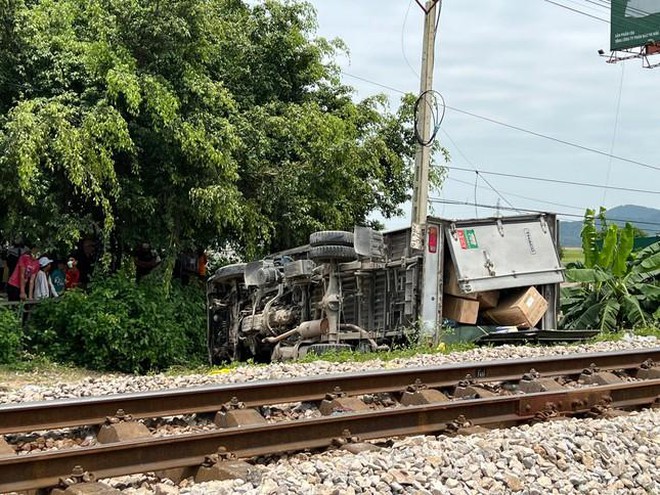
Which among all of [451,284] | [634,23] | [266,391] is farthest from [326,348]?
[634,23]

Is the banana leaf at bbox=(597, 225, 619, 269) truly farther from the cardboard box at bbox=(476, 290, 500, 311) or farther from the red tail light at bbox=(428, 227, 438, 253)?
the red tail light at bbox=(428, 227, 438, 253)

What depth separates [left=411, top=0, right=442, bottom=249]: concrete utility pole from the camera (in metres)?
15.5

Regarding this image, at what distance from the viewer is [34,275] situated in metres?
17.1

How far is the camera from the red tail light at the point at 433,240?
42.6 ft

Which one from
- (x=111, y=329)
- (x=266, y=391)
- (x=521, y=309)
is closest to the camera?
(x=266, y=391)

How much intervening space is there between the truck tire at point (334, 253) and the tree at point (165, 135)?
183 inches

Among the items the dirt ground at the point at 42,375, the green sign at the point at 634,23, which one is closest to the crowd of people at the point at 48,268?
the dirt ground at the point at 42,375

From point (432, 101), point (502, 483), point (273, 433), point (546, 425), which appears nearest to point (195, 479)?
point (273, 433)

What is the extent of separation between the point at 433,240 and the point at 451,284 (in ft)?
2.53

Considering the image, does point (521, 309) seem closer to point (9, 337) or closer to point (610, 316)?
point (610, 316)

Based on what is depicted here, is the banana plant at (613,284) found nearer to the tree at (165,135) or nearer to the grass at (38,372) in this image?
the tree at (165,135)

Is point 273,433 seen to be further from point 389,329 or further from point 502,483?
point 389,329

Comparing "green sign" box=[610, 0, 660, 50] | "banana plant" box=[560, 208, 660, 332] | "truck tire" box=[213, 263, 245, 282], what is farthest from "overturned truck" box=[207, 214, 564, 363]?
"green sign" box=[610, 0, 660, 50]

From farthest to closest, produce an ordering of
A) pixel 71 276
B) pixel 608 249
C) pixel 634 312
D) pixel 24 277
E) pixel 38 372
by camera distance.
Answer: pixel 71 276 < pixel 608 249 < pixel 24 277 < pixel 634 312 < pixel 38 372
